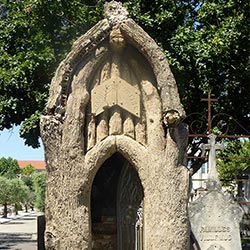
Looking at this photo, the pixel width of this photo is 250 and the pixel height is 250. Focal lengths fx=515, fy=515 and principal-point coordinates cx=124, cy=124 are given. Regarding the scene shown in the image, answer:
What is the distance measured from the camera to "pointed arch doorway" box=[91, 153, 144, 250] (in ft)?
22.3

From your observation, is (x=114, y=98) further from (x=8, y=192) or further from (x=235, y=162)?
(x=8, y=192)

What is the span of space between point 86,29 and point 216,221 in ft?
18.9

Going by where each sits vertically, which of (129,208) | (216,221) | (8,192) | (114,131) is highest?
(8,192)

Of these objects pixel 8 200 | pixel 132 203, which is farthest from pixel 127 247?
pixel 8 200

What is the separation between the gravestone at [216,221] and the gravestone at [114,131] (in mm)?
4064

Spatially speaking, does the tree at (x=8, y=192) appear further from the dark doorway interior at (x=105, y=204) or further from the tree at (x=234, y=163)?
the dark doorway interior at (x=105, y=204)

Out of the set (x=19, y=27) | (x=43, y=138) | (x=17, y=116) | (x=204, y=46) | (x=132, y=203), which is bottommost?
(x=132, y=203)

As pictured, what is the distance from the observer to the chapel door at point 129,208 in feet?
21.6

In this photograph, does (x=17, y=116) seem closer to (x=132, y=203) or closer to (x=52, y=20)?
(x=52, y=20)

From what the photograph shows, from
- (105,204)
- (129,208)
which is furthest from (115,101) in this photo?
(105,204)

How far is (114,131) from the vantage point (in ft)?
19.3

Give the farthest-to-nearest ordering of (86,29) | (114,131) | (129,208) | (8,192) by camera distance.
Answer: (8,192)
(86,29)
(129,208)
(114,131)

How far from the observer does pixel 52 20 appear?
13086mm

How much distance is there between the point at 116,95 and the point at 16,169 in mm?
98911
